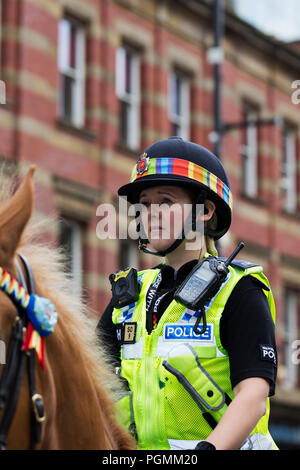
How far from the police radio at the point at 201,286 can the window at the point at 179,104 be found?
59.2 feet

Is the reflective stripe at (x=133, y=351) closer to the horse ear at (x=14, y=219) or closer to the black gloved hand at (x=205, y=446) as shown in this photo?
the black gloved hand at (x=205, y=446)

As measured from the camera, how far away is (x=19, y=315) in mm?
2562

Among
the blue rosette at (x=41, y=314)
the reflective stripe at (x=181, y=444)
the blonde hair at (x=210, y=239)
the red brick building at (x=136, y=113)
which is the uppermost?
the red brick building at (x=136, y=113)

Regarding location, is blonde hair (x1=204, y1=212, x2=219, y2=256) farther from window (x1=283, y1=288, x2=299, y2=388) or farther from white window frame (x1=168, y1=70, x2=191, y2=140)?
window (x1=283, y1=288, x2=299, y2=388)

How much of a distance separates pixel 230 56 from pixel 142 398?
67.5 ft

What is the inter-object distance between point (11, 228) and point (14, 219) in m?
0.03

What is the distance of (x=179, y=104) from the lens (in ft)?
72.2

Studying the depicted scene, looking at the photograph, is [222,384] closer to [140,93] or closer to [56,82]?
[56,82]

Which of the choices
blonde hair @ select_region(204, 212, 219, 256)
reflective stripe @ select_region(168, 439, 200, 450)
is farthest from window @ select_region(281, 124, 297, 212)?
reflective stripe @ select_region(168, 439, 200, 450)

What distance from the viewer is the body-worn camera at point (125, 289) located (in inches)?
151

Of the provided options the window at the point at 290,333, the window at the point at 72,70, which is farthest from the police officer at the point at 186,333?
the window at the point at 290,333

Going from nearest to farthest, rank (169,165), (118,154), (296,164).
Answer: (169,165), (118,154), (296,164)

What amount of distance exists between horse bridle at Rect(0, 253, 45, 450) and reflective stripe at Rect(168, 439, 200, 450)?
1.06m

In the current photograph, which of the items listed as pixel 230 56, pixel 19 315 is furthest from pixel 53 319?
pixel 230 56
